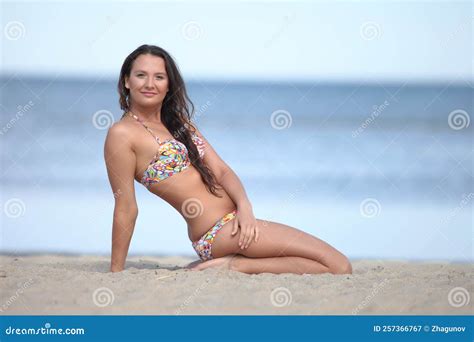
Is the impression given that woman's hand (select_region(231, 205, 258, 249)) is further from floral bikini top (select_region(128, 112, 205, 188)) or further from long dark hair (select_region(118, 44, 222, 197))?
floral bikini top (select_region(128, 112, 205, 188))

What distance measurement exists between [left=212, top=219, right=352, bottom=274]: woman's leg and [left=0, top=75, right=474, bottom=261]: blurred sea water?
5.86 ft

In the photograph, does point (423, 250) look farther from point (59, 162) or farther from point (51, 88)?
point (51, 88)

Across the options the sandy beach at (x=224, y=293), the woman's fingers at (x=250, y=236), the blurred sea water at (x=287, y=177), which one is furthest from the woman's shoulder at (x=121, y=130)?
the blurred sea water at (x=287, y=177)

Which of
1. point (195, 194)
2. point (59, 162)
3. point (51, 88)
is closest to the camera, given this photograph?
point (195, 194)

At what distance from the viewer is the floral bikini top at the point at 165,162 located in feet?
14.8

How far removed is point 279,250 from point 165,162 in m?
0.89

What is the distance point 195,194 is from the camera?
4613mm

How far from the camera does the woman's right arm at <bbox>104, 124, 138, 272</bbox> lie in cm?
440

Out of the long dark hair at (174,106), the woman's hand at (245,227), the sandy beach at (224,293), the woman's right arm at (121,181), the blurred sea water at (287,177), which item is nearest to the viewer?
the sandy beach at (224,293)

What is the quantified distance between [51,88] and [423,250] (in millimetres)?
21116

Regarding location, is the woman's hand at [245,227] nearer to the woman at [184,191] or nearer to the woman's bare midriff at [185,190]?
the woman at [184,191]

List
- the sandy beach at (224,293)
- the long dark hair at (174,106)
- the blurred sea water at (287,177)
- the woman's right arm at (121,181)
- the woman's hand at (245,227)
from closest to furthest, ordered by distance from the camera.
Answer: the sandy beach at (224,293) → the woman's right arm at (121,181) → the woman's hand at (245,227) → the long dark hair at (174,106) → the blurred sea water at (287,177)

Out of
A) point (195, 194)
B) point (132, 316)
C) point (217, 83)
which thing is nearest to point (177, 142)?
point (195, 194)

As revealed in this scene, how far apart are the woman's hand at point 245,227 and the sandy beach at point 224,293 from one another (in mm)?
210
